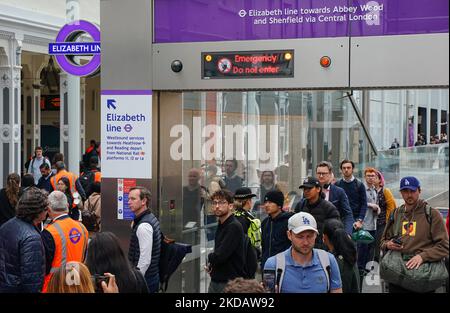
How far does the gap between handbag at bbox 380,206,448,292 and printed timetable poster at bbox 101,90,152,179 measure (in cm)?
221

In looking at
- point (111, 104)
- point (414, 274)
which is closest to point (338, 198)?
point (414, 274)

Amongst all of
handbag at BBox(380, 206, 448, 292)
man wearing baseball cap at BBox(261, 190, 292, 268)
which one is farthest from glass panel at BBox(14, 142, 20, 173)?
handbag at BBox(380, 206, 448, 292)

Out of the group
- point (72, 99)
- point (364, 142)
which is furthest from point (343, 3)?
point (72, 99)

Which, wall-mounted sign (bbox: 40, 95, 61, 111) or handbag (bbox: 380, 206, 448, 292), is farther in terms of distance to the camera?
wall-mounted sign (bbox: 40, 95, 61, 111)

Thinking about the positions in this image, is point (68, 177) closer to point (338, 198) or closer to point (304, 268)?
point (338, 198)

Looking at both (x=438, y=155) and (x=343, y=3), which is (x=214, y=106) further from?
(x=438, y=155)

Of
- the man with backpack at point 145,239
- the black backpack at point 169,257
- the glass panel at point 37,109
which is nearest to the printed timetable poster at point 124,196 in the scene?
the man with backpack at point 145,239

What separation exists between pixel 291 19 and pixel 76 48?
415 centimetres

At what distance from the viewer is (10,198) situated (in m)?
10.4

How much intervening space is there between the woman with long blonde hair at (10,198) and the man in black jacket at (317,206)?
4.00 metres

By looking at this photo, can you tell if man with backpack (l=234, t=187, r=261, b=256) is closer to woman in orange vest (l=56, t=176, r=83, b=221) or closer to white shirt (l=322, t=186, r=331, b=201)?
white shirt (l=322, t=186, r=331, b=201)

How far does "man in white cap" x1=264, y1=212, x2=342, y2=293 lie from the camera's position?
5289 millimetres

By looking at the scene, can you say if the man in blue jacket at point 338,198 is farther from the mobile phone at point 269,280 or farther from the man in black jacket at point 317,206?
the mobile phone at point 269,280

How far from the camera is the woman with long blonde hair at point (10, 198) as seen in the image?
34.2 feet
